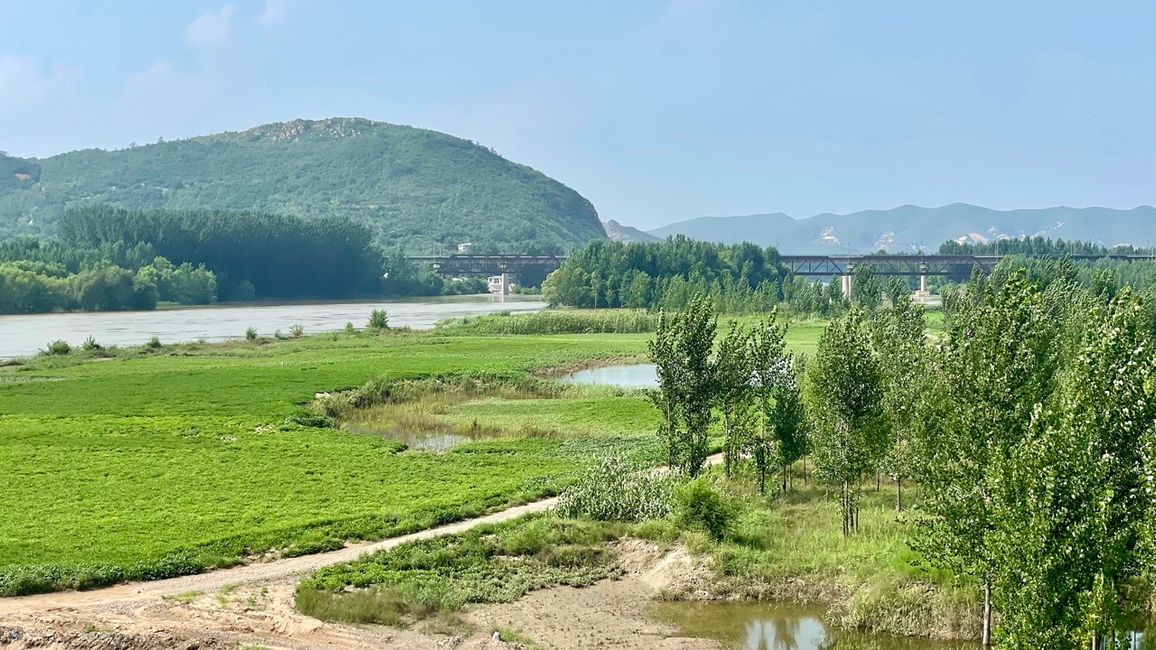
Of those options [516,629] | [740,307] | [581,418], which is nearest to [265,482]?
[516,629]

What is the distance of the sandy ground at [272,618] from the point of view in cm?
2353

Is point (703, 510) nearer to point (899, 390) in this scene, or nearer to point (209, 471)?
point (899, 390)

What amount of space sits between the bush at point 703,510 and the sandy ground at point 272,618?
5.27 ft

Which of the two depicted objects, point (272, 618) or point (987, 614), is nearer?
point (987, 614)

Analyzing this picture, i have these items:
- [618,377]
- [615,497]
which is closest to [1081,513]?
[615,497]

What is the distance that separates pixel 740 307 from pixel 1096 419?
14931 cm

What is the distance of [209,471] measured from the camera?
43781 mm

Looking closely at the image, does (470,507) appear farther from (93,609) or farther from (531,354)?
(531,354)

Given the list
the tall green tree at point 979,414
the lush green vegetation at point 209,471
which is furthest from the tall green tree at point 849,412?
the lush green vegetation at point 209,471

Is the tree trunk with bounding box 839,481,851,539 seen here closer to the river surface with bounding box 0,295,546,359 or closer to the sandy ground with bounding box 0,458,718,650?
the sandy ground with bounding box 0,458,718,650

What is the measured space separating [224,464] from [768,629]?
27941 millimetres

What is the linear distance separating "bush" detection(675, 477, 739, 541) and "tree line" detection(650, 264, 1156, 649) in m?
4.17

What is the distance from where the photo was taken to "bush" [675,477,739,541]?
32.4 metres

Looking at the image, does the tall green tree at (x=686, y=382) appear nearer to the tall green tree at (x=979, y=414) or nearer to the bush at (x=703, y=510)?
the bush at (x=703, y=510)
